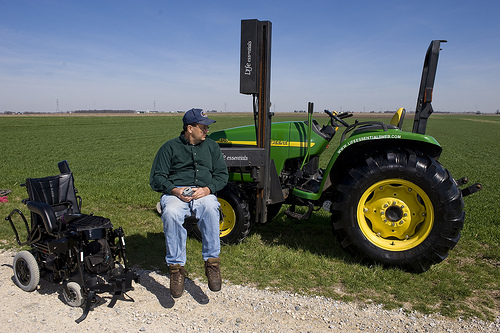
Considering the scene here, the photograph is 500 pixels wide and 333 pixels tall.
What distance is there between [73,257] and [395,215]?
3228 mm

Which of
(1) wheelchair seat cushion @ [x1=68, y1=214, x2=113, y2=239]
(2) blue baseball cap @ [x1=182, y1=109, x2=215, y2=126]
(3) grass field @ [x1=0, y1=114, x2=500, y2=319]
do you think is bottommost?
(3) grass field @ [x1=0, y1=114, x2=500, y2=319]

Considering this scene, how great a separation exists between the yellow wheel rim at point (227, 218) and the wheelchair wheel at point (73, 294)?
1891 mm

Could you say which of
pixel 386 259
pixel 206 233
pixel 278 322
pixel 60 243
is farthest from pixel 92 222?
pixel 386 259

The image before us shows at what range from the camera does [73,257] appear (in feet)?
11.1

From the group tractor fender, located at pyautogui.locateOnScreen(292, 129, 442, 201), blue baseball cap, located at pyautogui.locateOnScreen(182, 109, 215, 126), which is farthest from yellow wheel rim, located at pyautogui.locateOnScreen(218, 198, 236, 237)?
blue baseball cap, located at pyautogui.locateOnScreen(182, 109, 215, 126)

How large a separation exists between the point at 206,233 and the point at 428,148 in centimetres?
253

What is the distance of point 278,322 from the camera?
3010 mm

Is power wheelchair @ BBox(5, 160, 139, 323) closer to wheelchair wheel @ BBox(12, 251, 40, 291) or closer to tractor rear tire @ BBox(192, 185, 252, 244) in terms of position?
wheelchair wheel @ BBox(12, 251, 40, 291)

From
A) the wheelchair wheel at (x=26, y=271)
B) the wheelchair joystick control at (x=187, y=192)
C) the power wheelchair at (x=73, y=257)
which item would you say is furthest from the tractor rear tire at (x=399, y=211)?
the wheelchair wheel at (x=26, y=271)

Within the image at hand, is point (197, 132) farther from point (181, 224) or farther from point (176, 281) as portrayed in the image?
point (176, 281)

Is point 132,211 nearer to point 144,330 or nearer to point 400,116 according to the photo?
point 144,330

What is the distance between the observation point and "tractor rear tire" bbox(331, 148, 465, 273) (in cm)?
366

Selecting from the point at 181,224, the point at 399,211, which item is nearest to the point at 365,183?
the point at 399,211

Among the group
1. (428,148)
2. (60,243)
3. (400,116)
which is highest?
(400,116)
